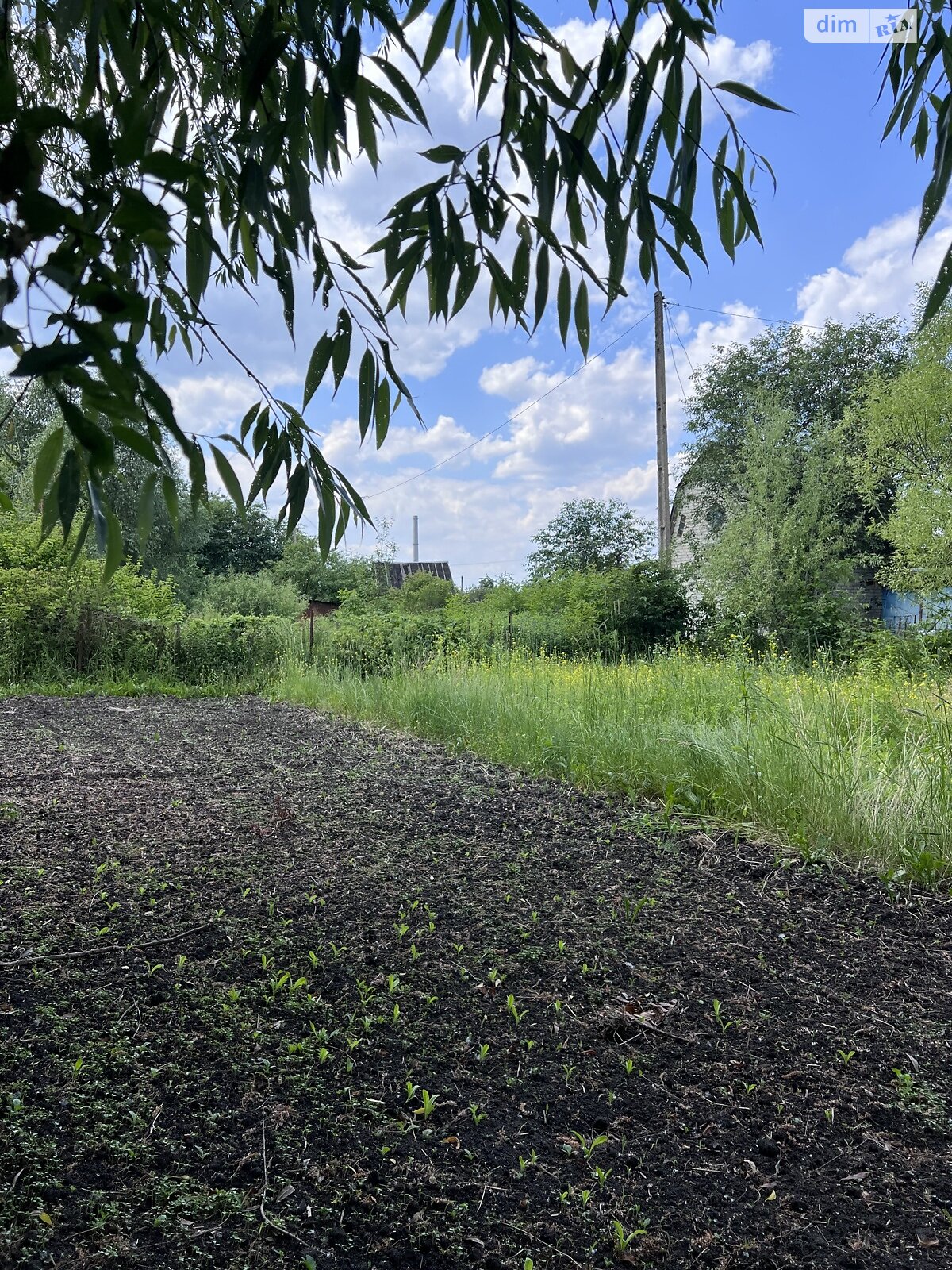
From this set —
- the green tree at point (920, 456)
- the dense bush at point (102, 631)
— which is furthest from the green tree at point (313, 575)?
the green tree at point (920, 456)

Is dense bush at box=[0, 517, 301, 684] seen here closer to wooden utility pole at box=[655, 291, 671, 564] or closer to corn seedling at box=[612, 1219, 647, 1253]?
wooden utility pole at box=[655, 291, 671, 564]

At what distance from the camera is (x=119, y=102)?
1.35m

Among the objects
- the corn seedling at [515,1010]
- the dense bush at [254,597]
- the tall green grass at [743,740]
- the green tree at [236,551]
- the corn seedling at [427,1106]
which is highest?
the green tree at [236,551]

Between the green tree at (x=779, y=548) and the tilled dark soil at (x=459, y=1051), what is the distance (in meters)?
8.95

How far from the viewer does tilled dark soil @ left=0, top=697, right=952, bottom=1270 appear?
1126mm

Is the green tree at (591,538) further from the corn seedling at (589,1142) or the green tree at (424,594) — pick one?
the corn seedling at (589,1142)

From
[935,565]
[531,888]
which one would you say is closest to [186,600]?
[935,565]

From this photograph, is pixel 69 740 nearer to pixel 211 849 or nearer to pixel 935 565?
pixel 211 849

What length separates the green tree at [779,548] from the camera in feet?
37.6

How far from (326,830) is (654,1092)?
1682 millimetres

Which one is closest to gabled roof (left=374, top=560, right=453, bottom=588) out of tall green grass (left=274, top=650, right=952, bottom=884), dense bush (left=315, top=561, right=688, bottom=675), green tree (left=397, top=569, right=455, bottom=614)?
green tree (left=397, top=569, right=455, bottom=614)

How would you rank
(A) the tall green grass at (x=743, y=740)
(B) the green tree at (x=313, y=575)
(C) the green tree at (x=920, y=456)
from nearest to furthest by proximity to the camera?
(A) the tall green grass at (x=743, y=740) < (C) the green tree at (x=920, y=456) < (B) the green tree at (x=313, y=575)

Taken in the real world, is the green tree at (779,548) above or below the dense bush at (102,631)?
above

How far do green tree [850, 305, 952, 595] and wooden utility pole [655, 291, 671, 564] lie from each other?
3001mm
